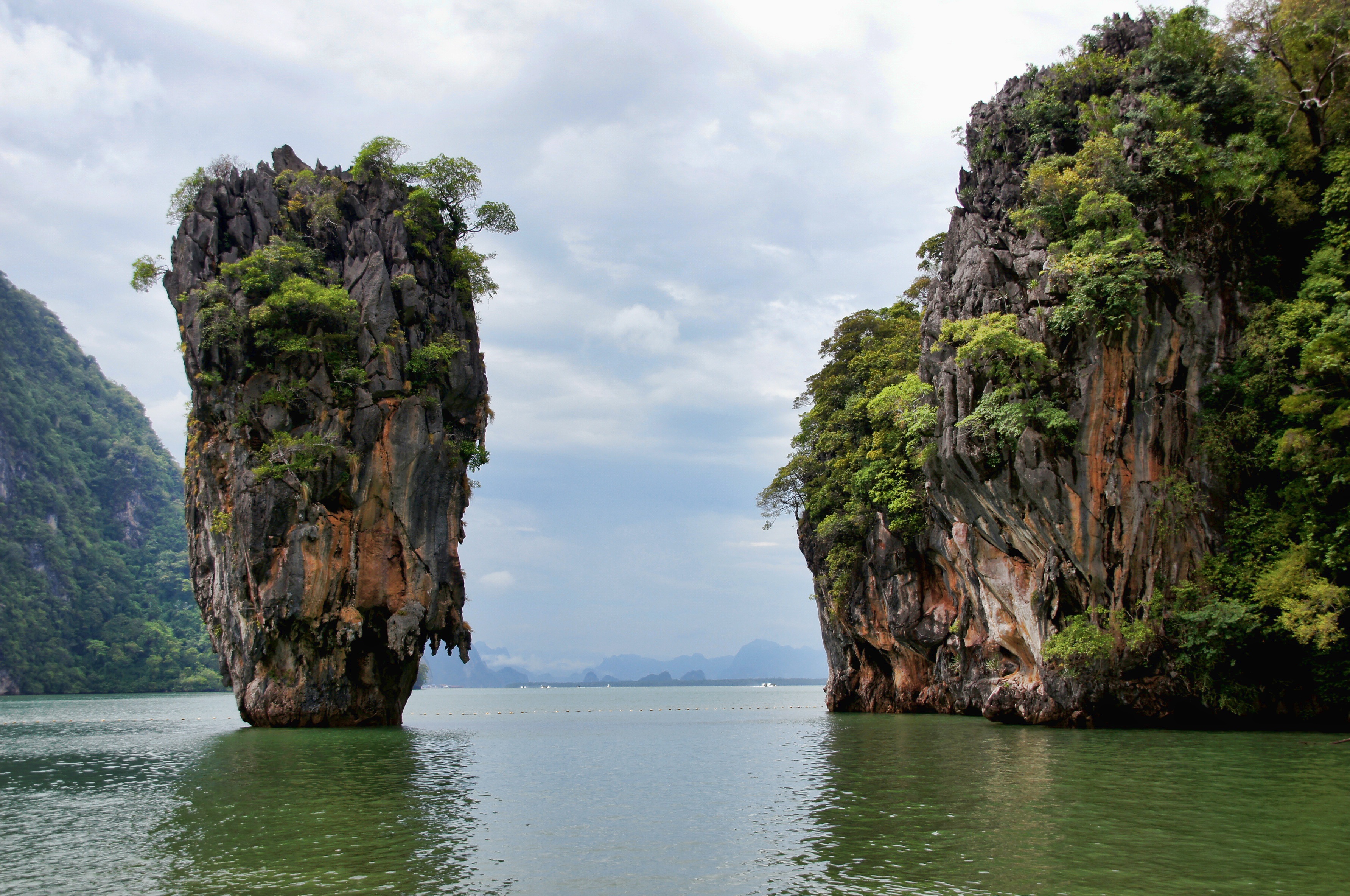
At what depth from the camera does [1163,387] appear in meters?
23.4

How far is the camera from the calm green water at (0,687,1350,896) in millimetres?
9617

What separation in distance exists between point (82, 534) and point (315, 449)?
10965 centimetres

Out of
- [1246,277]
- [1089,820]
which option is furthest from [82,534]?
[1246,277]

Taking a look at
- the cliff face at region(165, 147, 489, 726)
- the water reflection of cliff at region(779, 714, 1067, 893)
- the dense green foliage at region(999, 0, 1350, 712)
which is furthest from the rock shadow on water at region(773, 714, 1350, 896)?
the cliff face at region(165, 147, 489, 726)

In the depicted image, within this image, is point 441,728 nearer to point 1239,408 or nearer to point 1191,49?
point 1239,408

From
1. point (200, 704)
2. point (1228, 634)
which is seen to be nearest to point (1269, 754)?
point (1228, 634)

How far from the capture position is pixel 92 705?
66.1 m

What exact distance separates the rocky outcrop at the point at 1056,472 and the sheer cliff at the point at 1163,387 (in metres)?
0.08

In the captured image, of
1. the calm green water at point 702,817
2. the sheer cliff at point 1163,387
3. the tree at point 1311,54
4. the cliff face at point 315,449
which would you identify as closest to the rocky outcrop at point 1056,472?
the sheer cliff at point 1163,387

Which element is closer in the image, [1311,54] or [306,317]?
[1311,54]

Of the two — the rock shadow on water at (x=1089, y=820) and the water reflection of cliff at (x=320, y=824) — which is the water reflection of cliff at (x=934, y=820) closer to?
the rock shadow on water at (x=1089, y=820)

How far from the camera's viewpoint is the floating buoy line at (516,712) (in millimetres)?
43594

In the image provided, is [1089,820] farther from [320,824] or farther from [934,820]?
[320,824]

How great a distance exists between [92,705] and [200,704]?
797 cm
